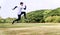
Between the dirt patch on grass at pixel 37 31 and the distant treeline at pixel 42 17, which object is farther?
the distant treeline at pixel 42 17

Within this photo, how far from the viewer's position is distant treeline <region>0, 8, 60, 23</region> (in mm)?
2818

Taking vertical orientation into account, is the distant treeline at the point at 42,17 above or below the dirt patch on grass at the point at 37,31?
above

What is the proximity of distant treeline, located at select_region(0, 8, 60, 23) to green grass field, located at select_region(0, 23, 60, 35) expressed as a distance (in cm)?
6

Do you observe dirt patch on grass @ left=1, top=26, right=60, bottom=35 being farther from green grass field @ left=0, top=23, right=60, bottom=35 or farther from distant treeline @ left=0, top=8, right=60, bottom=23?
distant treeline @ left=0, top=8, right=60, bottom=23

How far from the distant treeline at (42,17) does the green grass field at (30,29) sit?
59mm

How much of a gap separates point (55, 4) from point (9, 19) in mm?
822

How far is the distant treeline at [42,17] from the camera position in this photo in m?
2.82

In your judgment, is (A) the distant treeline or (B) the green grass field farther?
(A) the distant treeline

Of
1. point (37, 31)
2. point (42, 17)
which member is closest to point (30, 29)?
point (37, 31)

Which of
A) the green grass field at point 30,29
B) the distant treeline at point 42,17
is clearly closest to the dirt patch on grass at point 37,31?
the green grass field at point 30,29

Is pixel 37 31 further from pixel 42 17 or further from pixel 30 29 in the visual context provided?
pixel 42 17

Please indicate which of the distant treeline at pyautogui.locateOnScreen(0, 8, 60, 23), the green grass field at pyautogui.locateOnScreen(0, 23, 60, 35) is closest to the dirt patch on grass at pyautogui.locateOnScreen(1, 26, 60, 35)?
the green grass field at pyautogui.locateOnScreen(0, 23, 60, 35)

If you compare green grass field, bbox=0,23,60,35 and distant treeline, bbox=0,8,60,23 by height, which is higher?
distant treeline, bbox=0,8,60,23

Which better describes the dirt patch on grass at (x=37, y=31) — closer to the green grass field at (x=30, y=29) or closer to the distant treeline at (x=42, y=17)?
the green grass field at (x=30, y=29)
